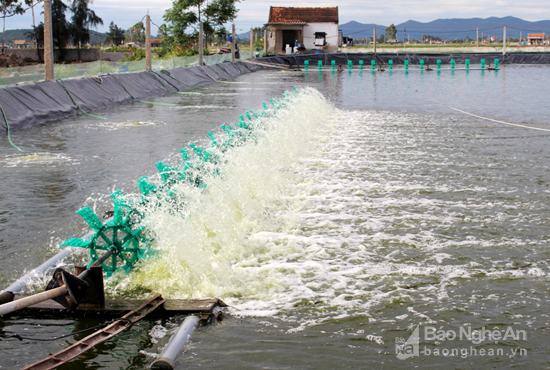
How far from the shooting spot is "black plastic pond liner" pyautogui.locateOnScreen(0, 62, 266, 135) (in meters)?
18.6

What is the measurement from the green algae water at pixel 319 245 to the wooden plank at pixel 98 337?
12 centimetres

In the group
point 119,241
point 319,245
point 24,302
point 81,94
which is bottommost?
point 319,245

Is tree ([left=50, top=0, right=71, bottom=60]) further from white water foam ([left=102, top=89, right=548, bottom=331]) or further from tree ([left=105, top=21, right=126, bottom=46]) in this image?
white water foam ([left=102, top=89, right=548, bottom=331])

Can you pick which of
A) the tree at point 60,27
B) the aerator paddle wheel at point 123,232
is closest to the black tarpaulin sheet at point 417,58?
the tree at point 60,27

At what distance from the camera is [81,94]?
76.9ft

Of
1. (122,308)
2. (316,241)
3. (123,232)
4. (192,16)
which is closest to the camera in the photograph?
(122,308)

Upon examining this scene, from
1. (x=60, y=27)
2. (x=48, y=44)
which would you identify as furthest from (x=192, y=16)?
(x=48, y=44)

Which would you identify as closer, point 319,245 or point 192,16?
point 319,245

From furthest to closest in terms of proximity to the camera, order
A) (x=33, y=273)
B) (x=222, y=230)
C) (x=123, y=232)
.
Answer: (x=222, y=230) → (x=123, y=232) → (x=33, y=273)

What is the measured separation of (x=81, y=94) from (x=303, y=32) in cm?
6457

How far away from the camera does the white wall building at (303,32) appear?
271 ft

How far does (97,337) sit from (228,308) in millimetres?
1369

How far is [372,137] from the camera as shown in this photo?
1792 cm

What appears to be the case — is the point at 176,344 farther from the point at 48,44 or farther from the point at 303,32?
the point at 303,32
